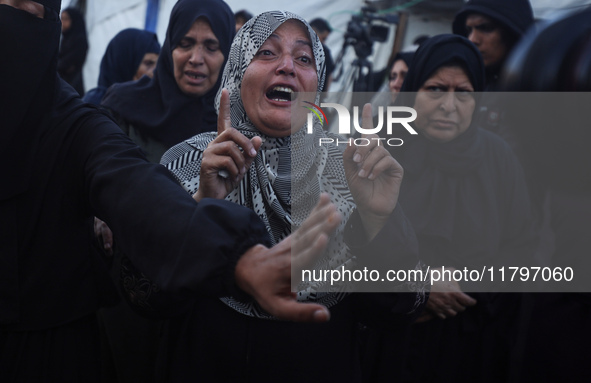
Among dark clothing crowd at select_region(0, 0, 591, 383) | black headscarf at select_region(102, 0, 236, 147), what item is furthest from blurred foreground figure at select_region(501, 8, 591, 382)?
black headscarf at select_region(102, 0, 236, 147)

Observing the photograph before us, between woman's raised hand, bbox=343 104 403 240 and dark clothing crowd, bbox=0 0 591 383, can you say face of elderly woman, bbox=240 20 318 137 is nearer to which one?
dark clothing crowd, bbox=0 0 591 383

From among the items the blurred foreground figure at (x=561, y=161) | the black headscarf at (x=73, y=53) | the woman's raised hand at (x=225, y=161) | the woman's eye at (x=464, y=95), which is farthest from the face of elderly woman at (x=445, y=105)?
the black headscarf at (x=73, y=53)

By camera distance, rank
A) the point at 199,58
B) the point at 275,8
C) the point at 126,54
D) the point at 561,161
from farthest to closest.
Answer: the point at 275,8 → the point at 126,54 → the point at 199,58 → the point at 561,161

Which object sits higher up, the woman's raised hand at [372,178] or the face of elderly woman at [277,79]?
the face of elderly woman at [277,79]

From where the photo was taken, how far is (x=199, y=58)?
204cm

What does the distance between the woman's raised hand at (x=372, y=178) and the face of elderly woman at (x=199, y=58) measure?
1.13 m

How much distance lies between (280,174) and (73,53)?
3.22 m

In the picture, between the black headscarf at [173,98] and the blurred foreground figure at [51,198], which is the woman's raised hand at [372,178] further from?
the black headscarf at [173,98]

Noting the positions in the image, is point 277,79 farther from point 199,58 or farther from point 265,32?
point 199,58

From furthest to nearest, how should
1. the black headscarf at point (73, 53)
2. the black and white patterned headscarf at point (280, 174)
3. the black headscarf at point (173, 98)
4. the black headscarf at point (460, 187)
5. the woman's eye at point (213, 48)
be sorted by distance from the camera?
1. the black headscarf at point (73, 53)
2. the woman's eye at point (213, 48)
3. the black headscarf at point (173, 98)
4. the black headscarf at point (460, 187)
5. the black and white patterned headscarf at point (280, 174)

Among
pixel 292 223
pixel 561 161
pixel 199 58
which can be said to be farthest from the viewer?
pixel 199 58

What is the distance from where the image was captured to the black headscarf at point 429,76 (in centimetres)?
176

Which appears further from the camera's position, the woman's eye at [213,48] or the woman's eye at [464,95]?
the woman's eye at [213,48]

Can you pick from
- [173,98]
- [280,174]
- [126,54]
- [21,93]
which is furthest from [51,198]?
[126,54]
